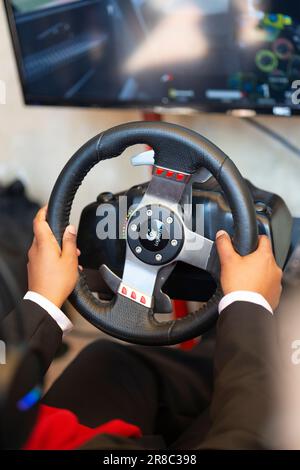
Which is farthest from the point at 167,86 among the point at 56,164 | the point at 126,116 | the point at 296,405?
the point at 296,405

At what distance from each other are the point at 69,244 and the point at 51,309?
4.5 inches

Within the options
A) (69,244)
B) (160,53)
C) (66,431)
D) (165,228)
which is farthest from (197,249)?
(160,53)

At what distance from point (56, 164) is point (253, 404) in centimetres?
132

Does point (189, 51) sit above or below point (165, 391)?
above

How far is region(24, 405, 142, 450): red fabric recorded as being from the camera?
2.21ft

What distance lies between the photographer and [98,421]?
36.0 inches

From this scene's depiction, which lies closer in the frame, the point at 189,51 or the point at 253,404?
the point at 253,404

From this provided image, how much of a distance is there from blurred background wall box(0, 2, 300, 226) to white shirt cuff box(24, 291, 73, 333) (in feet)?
1.06

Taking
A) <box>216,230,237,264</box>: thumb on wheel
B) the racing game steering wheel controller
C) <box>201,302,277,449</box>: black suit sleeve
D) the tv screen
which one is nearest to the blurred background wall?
the tv screen

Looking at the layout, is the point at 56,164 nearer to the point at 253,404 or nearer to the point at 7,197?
the point at 7,197

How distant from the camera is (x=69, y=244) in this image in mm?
914

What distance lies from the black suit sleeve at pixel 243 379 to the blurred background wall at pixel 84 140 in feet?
1.64

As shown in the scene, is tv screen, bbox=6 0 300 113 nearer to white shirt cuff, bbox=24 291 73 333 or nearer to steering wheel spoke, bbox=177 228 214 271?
steering wheel spoke, bbox=177 228 214 271

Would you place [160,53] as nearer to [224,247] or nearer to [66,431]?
[224,247]
